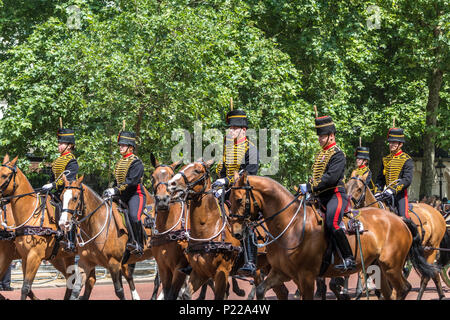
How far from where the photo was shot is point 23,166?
23.0 metres

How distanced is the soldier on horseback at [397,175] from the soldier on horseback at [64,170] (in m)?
5.94

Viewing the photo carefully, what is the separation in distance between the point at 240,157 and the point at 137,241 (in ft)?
8.80

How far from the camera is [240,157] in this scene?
11.1 m

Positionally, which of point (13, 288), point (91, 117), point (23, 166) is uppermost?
point (91, 117)

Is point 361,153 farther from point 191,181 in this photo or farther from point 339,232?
point 191,181

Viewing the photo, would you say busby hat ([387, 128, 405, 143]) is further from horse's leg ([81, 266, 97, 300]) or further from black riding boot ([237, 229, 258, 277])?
horse's leg ([81, 266, 97, 300])

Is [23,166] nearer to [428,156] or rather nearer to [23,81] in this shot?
[23,81]

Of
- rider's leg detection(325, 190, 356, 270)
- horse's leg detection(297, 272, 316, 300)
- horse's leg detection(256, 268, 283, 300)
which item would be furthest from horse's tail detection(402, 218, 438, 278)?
horse's leg detection(256, 268, 283, 300)

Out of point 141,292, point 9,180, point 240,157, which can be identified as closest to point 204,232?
point 240,157

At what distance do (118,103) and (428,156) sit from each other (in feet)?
61.1

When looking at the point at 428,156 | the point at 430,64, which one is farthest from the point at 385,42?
the point at 428,156

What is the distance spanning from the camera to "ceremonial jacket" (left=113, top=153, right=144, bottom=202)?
493 inches

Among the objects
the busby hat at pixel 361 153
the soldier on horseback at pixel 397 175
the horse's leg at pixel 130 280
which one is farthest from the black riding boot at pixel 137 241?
the busby hat at pixel 361 153

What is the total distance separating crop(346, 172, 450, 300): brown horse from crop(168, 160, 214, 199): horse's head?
4.05m
